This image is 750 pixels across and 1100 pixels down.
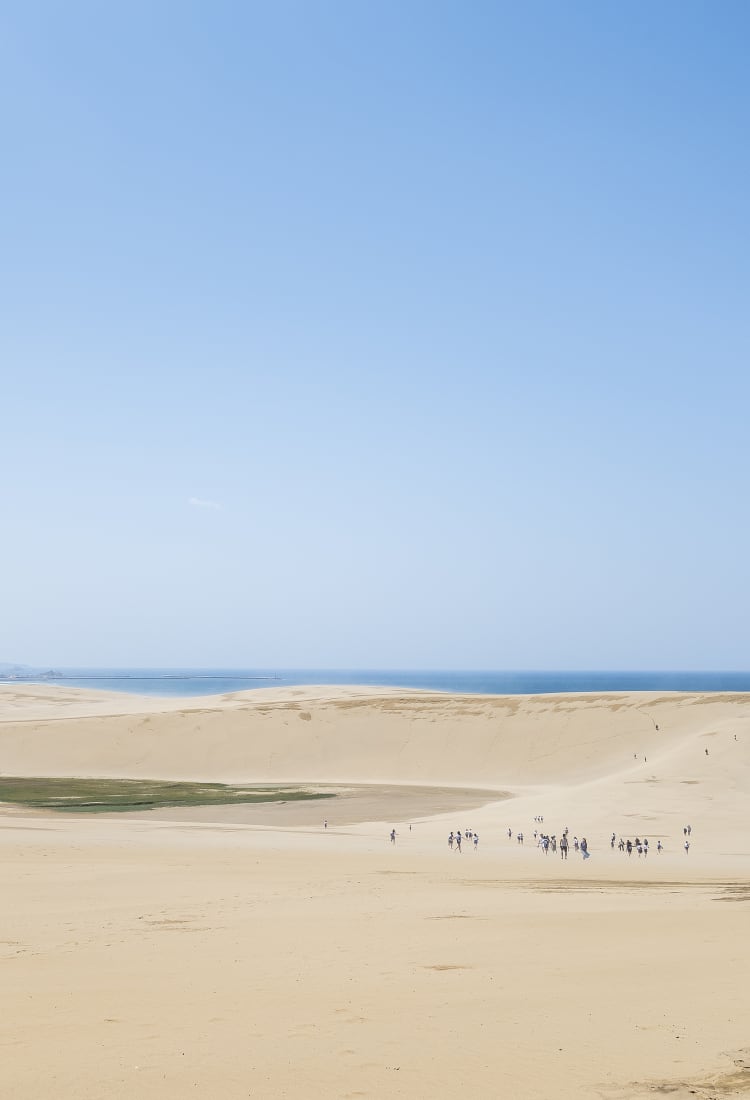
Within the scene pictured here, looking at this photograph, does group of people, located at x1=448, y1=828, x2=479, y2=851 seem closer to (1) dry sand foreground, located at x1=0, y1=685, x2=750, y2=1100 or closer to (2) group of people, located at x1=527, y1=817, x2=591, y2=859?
(1) dry sand foreground, located at x1=0, y1=685, x2=750, y2=1100

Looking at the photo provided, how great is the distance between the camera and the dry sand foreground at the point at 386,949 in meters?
9.72

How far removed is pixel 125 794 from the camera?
5028cm

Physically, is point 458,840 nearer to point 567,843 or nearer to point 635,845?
point 567,843

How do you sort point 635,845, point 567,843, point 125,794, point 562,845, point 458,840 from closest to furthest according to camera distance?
point 562,845 < point 635,845 < point 458,840 < point 567,843 < point 125,794

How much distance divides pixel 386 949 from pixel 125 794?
37.8 m

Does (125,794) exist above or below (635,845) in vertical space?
below

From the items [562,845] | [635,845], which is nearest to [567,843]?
[562,845]

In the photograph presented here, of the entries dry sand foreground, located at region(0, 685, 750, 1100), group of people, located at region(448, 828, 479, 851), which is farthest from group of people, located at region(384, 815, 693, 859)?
dry sand foreground, located at region(0, 685, 750, 1100)

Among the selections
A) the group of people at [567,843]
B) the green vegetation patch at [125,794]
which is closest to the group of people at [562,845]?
the group of people at [567,843]

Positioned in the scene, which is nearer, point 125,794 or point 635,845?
point 635,845

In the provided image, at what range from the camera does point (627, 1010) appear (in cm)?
1184

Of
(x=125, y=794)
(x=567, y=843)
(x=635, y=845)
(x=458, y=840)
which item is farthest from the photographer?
(x=125, y=794)

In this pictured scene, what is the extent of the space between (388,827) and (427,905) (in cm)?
1864

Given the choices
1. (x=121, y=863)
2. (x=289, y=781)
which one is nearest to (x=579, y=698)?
(x=289, y=781)
